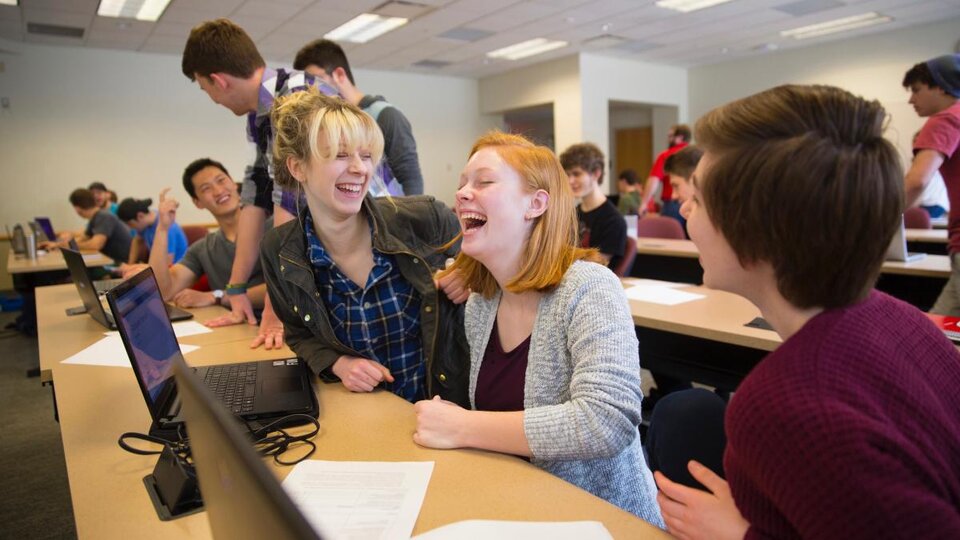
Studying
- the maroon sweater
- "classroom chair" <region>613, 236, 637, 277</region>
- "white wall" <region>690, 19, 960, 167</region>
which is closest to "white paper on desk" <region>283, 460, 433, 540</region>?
the maroon sweater

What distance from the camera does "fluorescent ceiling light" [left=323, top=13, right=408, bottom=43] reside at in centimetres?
677

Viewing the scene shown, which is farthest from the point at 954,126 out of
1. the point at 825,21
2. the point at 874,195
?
the point at 825,21

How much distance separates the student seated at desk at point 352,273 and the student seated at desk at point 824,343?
90cm

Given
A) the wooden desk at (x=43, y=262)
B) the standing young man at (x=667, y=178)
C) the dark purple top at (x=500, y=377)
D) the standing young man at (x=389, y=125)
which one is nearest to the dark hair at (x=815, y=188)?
the dark purple top at (x=500, y=377)

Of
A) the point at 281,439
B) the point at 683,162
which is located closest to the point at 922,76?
the point at 683,162

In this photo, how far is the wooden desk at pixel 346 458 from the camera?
2.90 feet

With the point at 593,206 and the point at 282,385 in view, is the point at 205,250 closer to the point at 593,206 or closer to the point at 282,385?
the point at 282,385

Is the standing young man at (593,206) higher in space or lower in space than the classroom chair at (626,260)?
higher

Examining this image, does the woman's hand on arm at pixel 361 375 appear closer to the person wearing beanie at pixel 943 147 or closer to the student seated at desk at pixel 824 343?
the student seated at desk at pixel 824 343

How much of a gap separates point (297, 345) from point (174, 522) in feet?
2.34

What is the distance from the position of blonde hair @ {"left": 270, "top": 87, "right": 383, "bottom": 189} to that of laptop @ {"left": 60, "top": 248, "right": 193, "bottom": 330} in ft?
3.72

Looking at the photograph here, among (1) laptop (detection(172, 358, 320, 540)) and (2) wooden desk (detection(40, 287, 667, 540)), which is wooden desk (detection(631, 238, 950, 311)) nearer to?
(2) wooden desk (detection(40, 287, 667, 540))

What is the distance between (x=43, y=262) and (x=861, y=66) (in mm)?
9958

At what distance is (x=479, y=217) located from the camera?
1317 mm
